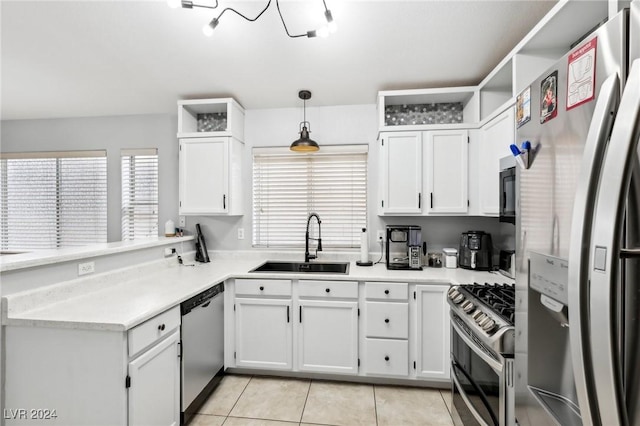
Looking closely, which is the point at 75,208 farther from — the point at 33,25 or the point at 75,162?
the point at 33,25

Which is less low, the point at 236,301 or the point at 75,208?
the point at 75,208

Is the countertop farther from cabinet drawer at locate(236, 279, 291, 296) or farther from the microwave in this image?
the microwave

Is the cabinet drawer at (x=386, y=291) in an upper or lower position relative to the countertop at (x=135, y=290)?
lower

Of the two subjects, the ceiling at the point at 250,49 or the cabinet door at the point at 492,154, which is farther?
the cabinet door at the point at 492,154

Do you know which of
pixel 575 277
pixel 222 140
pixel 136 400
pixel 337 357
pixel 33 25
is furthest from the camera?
pixel 222 140

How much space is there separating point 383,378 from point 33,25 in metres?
3.52

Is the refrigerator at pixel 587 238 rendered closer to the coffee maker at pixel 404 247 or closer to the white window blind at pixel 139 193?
the coffee maker at pixel 404 247

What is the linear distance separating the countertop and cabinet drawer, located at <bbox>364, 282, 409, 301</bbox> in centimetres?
5

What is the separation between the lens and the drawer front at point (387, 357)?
7.50ft

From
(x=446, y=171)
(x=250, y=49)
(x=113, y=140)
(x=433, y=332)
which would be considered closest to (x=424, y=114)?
(x=446, y=171)

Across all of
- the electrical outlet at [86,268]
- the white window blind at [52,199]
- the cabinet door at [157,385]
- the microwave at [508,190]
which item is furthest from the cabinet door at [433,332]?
the white window blind at [52,199]

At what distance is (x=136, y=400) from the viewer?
55.5 inches

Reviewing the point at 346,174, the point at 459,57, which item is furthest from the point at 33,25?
the point at 459,57

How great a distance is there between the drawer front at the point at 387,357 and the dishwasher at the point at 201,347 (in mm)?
1208
